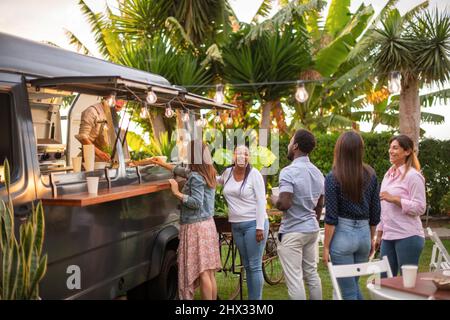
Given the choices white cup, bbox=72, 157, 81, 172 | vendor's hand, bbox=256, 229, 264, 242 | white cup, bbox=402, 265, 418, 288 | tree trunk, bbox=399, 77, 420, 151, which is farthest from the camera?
tree trunk, bbox=399, 77, 420, 151

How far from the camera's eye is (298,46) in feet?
60.3

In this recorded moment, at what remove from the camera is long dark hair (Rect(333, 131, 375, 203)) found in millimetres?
5047

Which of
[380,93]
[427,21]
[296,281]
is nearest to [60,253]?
[296,281]

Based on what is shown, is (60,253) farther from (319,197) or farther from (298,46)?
(298,46)

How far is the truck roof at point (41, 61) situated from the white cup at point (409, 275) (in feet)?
10.4

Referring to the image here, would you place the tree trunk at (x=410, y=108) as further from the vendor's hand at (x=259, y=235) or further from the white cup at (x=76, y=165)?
the white cup at (x=76, y=165)

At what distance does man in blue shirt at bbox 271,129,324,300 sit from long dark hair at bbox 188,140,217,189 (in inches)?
33.3

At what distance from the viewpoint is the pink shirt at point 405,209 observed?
5625mm

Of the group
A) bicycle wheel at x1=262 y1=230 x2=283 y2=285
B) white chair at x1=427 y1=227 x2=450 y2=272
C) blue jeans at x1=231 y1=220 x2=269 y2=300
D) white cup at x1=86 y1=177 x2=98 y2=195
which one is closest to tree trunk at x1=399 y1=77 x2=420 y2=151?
bicycle wheel at x1=262 y1=230 x2=283 y2=285

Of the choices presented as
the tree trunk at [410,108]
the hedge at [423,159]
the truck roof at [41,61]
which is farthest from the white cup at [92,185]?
the hedge at [423,159]

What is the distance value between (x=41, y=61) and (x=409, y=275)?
338 cm

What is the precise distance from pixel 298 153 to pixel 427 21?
923 cm

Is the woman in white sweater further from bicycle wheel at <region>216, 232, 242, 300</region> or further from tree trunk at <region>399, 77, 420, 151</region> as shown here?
tree trunk at <region>399, 77, 420, 151</region>

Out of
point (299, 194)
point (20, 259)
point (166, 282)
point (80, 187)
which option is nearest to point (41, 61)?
point (80, 187)
